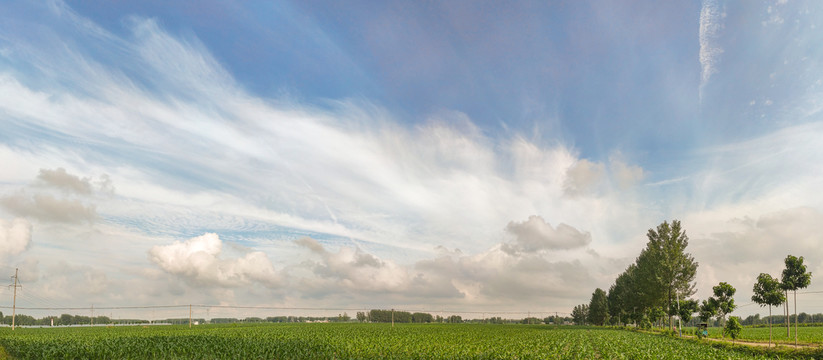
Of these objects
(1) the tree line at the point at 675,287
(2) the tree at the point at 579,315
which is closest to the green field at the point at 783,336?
(1) the tree line at the point at 675,287

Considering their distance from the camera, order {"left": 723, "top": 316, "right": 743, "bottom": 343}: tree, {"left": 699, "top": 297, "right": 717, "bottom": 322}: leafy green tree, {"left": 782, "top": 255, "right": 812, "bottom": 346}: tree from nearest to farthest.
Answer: {"left": 782, "top": 255, "right": 812, "bottom": 346}: tree, {"left": 723, "top": 316, "right": 743, "bottom": 343}: tree, {"left": 699, "top": 297, "right": 717, "bottom": 322}: leafy green tree

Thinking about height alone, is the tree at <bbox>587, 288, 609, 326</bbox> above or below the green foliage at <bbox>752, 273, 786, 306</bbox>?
below

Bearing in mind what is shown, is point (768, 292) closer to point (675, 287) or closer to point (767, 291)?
point (767, 291)

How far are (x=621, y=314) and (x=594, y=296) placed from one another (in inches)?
1190

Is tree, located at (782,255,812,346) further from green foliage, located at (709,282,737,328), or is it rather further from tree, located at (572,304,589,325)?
tree, located at (572,304,589,325)

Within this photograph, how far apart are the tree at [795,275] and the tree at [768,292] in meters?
1.41

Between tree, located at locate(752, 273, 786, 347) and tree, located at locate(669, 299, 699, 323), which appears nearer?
tree, located at locate(752, 273, 786, 347)

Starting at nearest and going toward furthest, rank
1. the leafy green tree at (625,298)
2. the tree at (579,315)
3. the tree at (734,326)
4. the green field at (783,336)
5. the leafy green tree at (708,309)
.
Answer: the tree at (734,326) < the green field at (783,336) < the leafy green tree at (708,309) < the leafy green tree at (625,298) < the tree at (579,315)

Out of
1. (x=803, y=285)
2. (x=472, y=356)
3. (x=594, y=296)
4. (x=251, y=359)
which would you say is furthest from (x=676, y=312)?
(x=594, y=296)

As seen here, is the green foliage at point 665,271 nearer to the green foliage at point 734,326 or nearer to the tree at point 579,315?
the green foliage at point 734,326

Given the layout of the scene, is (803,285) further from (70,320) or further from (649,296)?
(70,320)

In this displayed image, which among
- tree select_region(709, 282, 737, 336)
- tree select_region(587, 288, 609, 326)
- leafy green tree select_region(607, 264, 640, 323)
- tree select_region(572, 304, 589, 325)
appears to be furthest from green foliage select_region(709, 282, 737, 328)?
tree select_region(572, 304, 589, 325)

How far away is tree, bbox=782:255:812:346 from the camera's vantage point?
125 ft

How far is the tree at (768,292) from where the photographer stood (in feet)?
133
